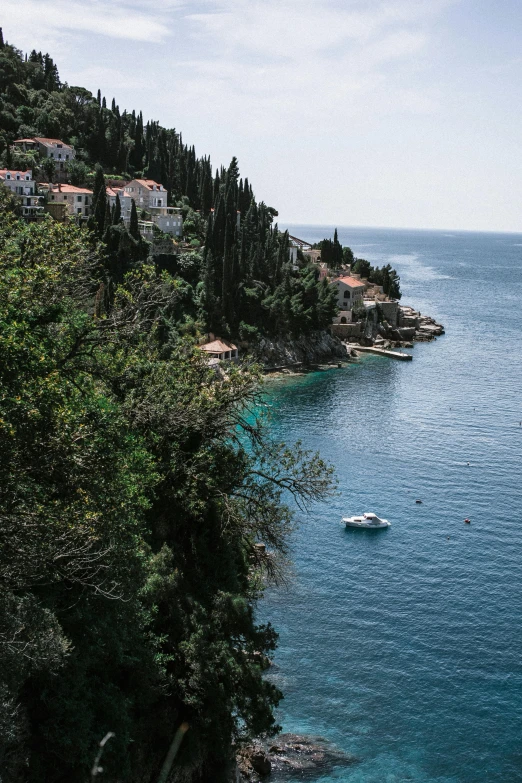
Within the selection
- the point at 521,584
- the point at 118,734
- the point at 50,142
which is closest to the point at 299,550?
the point at 521,584

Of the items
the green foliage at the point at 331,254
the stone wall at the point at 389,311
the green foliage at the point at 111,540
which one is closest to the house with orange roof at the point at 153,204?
the stone wall at the point at 389,311

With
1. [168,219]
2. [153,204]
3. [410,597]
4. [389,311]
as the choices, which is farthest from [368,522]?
[389,311]

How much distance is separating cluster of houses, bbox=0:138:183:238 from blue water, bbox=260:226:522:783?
130ft

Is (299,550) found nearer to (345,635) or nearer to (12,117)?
(345,635)

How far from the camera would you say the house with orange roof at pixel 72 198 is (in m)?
98.8

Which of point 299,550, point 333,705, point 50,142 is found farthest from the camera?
point 50,142

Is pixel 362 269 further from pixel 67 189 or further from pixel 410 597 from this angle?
pixel 410 597

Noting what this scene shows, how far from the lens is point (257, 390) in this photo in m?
29.1

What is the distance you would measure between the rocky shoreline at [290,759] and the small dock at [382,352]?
7799 cm

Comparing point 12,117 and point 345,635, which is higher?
point 12,117

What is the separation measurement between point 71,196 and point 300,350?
36728 mm

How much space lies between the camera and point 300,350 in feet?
322

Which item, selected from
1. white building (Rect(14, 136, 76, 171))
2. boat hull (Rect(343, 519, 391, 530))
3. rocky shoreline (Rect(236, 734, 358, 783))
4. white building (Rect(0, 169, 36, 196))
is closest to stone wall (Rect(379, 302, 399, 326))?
white building (Rect(14, 136, 76, 171))

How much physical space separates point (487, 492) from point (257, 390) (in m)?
30.8
